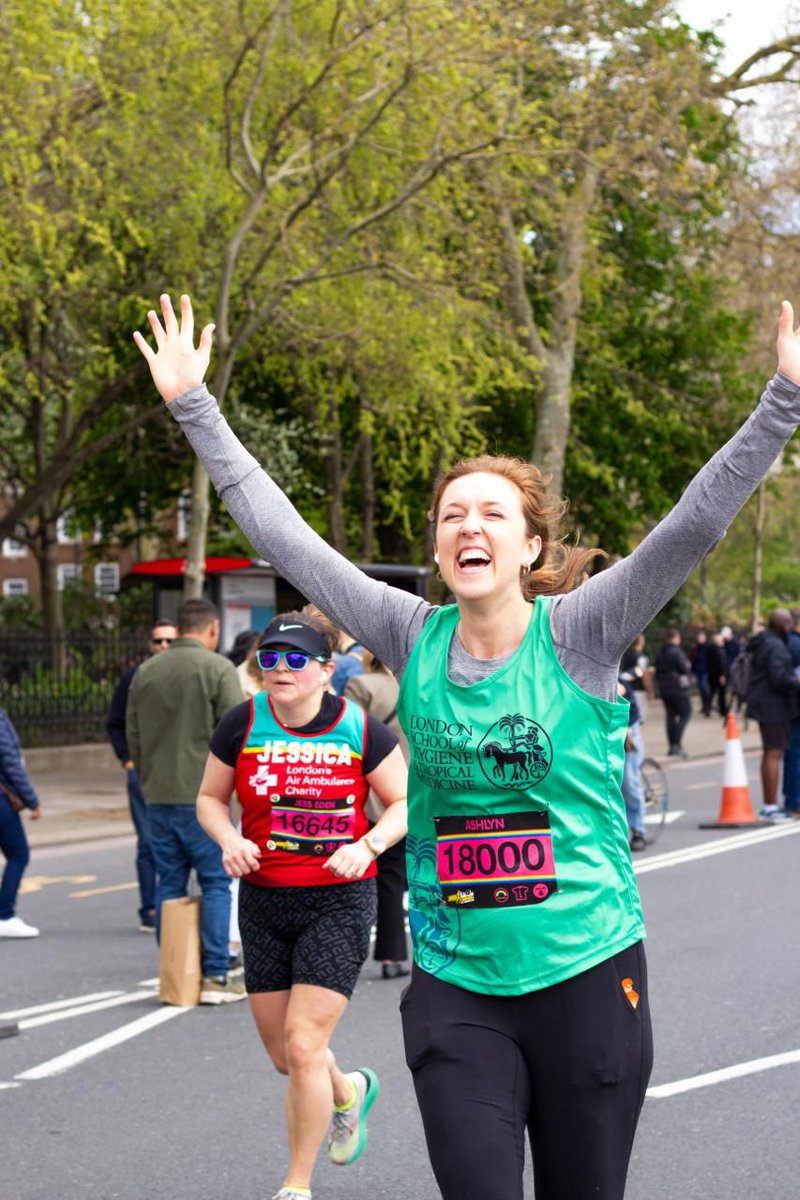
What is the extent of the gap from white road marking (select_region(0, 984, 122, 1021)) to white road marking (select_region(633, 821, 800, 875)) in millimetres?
4415

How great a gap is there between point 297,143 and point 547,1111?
645 inches

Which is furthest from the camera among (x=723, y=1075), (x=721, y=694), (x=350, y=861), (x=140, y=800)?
(x=721, y=694)

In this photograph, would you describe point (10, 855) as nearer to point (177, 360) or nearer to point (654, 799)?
point (654, 799)

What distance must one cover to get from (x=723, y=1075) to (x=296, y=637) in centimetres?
231

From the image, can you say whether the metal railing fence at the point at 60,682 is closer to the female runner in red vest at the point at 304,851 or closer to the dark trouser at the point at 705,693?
the dark trouser at the point at 705,693

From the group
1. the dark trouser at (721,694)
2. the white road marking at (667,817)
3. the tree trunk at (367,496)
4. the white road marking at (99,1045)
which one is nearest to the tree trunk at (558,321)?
the tree trunk at (367,496)

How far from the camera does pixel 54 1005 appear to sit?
7.86 metres

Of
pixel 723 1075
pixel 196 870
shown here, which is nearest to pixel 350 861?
pixel 723 1075

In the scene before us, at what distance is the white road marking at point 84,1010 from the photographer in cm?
746

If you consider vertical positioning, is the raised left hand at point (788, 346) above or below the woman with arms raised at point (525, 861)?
above

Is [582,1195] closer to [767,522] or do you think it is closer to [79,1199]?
[79,1199]

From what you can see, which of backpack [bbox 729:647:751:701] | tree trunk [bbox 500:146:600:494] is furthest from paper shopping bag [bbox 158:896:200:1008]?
backpack [bbox 729:647:751:701]

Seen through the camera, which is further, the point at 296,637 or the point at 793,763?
the point at 793,763

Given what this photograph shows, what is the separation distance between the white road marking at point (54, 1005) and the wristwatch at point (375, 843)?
3.06m
